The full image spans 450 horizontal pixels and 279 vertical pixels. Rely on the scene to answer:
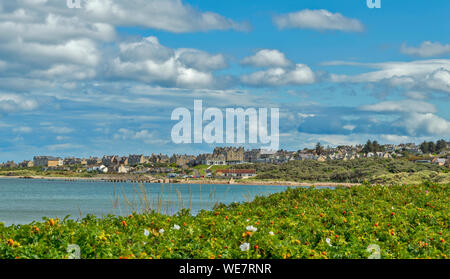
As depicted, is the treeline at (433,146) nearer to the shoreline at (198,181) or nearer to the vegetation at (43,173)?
the shoreline at (198,181)

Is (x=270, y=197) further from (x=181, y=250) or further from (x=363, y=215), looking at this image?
(x=181, y=250)

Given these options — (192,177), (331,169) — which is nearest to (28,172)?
(192,177)

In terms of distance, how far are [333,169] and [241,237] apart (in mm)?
100278

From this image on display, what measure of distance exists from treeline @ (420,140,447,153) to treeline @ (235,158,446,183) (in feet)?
102

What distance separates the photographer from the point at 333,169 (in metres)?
105

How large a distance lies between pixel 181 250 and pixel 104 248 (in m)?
1.14

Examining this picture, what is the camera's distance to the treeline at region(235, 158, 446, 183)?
81.7m

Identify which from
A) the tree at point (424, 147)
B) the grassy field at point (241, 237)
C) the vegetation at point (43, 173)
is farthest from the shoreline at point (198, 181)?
the grassy field at point (241, 237)

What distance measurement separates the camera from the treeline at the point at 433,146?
128125mm

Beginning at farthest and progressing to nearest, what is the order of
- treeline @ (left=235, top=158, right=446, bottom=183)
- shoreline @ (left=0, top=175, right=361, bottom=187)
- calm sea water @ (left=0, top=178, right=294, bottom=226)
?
shoreline @ (left=0, top=175, right=361, bottom=187), treeline @ (left=235, top=158, right=446, bottom=183), calm sea water @ (left=0, top=178, right=294, bottom=226)

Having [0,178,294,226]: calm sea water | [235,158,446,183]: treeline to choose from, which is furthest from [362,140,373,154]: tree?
[0,178,294,226]: calm sea water

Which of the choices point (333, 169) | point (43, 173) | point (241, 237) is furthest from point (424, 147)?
point (241, 237)

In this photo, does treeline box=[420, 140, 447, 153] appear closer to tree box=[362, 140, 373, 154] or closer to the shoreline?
tree box=[362, 140, 373, 154]
